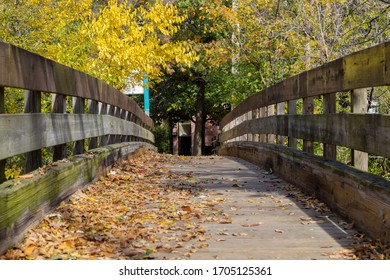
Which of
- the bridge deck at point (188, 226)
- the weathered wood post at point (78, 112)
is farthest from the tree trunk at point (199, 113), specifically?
the weathered wood post at point (78, 112)

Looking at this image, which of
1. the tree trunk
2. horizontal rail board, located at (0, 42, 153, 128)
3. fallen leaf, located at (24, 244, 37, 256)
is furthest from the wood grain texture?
the tree trunk

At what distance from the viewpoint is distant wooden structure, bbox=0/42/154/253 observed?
13.9 feet

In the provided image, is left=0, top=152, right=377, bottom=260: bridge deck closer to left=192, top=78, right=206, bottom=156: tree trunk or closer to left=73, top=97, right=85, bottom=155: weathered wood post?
left=73, top=97, right=85, bottom=155: weathered wood post

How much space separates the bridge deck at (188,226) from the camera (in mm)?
4434

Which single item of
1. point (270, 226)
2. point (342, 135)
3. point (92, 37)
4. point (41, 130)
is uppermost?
point (92, 37)

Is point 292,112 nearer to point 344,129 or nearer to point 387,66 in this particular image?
point 344,129

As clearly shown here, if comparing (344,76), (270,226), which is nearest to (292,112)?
(344,76)

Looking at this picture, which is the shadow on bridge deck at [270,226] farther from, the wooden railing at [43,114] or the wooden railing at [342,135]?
the wooden railing at [43,114]

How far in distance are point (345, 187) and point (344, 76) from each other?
1118 mm

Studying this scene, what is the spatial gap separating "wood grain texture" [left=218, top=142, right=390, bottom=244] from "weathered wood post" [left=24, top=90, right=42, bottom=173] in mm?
2605

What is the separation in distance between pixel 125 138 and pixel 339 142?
7525mm

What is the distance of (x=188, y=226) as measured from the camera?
17.9 feet
